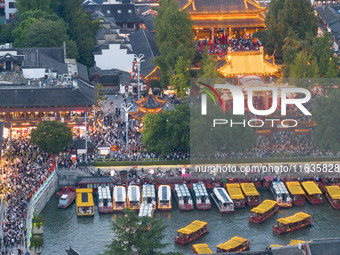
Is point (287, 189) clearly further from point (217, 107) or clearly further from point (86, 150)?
point (86, 150)

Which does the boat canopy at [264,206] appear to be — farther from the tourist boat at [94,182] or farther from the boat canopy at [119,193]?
the tourist boat at [94,182]

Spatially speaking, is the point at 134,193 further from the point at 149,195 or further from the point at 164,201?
the point at 164,201

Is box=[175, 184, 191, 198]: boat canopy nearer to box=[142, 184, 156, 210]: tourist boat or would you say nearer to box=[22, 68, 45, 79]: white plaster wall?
box=[142, 184, 156, 210]: tourist boat

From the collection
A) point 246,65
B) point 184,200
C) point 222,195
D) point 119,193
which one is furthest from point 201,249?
point 246,65

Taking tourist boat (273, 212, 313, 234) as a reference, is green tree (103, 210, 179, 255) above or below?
above

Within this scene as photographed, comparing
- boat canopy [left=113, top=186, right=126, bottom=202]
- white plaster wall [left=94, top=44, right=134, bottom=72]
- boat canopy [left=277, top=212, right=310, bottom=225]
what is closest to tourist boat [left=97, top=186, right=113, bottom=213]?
boat canopy [left=113, top=186, right=126, bottom=202]

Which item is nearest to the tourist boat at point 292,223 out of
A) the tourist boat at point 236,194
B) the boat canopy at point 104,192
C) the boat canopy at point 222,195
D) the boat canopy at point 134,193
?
the tourist boat at point 236,194
